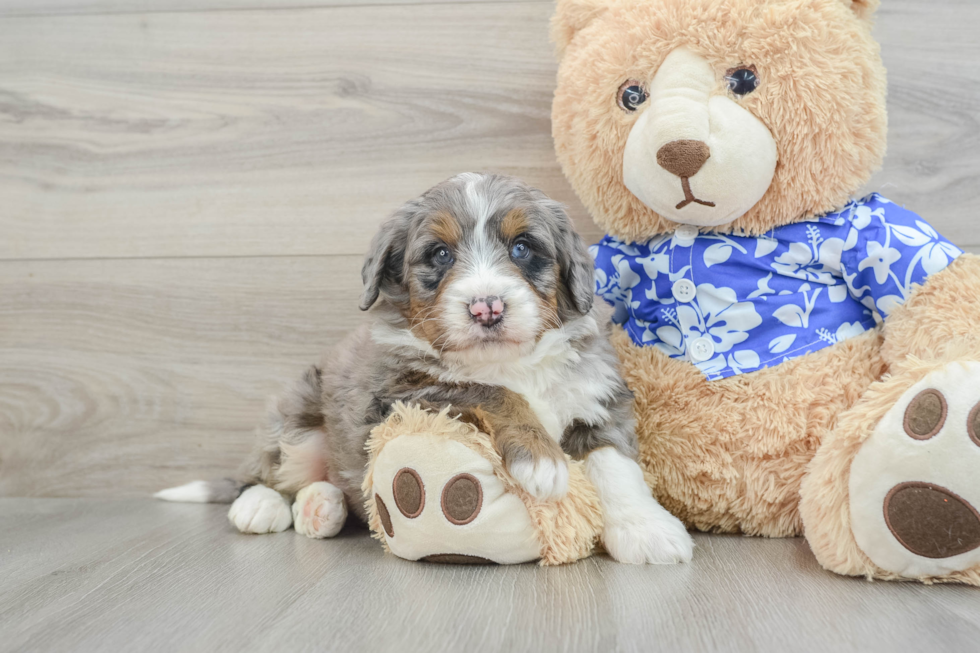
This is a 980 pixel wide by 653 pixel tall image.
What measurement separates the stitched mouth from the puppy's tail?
5.53 feet

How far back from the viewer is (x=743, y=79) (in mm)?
1848

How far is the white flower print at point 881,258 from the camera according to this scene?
185 centimetres

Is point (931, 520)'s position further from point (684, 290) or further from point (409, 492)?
point (409, 492)

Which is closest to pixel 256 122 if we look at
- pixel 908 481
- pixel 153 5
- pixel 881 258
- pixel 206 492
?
pixel 153 5

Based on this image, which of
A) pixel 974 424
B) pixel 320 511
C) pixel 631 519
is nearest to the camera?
pixel 974 424

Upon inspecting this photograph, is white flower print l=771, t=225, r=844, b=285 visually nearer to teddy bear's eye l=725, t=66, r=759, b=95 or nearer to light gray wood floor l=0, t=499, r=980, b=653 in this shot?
teddy bear's eye l=725, t=66, r=759, b=95

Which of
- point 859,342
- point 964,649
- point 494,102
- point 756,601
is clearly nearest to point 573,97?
point 494,102

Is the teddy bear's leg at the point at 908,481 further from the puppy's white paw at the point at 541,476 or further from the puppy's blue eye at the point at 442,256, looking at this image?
the puppy's blue eye at the point at 442,256

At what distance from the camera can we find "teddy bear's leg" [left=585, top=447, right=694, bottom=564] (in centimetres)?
167

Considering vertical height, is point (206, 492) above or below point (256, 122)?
below

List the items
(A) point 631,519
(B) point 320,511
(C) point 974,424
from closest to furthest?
(C) point 974,424, (A) point 631,519, (B) point 320,511

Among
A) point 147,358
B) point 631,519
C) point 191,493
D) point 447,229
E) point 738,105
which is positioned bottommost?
point 191,493

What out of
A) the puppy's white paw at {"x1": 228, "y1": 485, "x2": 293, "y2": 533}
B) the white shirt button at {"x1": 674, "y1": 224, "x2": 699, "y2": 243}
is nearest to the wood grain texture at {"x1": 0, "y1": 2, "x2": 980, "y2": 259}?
the white shirt button at {"x1": 674, "y1": 224, "x2": 699, "y2": 243}

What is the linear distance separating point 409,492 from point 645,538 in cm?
52
